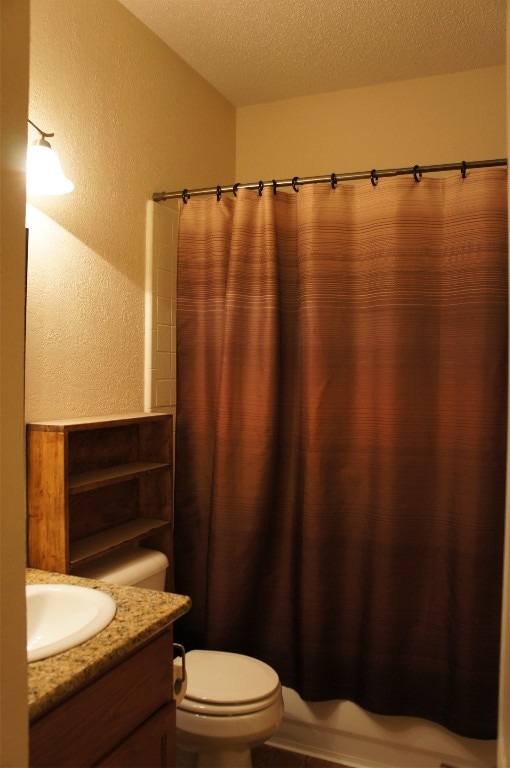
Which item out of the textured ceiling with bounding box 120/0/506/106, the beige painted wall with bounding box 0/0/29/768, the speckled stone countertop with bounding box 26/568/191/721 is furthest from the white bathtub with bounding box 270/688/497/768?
the textured ceiling with bounding box 120/0/506/106

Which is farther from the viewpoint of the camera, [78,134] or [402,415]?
[402,415]

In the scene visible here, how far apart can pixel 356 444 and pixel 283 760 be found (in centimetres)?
116

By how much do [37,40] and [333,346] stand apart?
1.28 metres

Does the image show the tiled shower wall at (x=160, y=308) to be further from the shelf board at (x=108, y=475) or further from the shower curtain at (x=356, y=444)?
the shelf board at (x=108, y=475)

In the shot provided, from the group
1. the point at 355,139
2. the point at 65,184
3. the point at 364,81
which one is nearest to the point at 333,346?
the point at 65,184

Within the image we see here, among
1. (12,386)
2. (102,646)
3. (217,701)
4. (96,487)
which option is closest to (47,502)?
(96,487)

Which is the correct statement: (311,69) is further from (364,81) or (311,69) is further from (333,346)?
(333,346)

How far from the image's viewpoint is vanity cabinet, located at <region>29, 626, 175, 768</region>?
2.80ft

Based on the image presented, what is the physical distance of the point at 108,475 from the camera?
5.41ft

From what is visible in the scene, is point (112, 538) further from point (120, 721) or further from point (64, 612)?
point (120, 721)

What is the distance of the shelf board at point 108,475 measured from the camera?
151 cm

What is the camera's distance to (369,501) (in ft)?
6.18

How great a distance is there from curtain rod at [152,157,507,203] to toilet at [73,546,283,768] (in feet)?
4.38

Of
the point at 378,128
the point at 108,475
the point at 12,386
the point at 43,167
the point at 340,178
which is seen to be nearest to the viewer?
the point at 12,386
